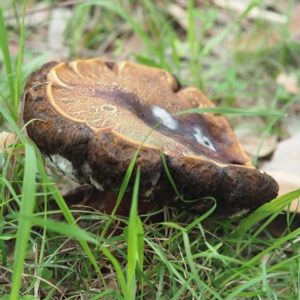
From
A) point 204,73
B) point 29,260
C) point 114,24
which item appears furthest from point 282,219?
point 114,24

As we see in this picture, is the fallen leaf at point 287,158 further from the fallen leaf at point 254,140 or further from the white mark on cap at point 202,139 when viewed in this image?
the white mark on cap at point 202,139

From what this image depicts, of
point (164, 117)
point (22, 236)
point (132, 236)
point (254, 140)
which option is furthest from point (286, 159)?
point (22, 236)

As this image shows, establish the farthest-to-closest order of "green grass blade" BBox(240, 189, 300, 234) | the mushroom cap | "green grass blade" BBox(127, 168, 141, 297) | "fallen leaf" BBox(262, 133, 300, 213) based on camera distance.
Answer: "fallen leaf" BBox(262, 133, 300, 213), "green grass blade" BBox(240, 189, 300, 234), the mushroom cap, "green grass blade" BBox(127, 168, 141, 297)

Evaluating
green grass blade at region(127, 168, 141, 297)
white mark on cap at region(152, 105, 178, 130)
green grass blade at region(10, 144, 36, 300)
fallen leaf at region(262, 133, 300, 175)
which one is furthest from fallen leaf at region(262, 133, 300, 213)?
green grass blade at region(10, 144, 36, 300)

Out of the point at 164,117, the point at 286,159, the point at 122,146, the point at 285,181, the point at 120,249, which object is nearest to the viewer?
the point at 122,146

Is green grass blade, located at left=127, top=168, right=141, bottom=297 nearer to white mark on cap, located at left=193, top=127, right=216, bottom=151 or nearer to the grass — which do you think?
the grass

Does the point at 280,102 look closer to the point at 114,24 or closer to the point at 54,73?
the point at 114,24

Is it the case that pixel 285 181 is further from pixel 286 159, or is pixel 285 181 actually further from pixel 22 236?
pixel 22 236
